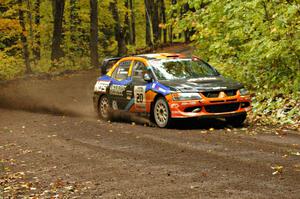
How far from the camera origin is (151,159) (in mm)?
8812

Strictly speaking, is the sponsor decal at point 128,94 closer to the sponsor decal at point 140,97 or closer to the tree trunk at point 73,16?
the sponsor decal at point 140,97

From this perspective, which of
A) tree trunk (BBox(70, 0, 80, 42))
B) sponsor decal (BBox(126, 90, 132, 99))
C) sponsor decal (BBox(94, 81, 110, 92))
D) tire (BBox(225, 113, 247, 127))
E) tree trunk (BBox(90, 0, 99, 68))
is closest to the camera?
tire (BBox(225, 113, 247, 127))

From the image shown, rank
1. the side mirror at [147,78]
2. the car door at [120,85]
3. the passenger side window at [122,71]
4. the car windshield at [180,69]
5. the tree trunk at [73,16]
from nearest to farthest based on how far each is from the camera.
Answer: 1. the side mirror at [147,78]
2. the car windshield at [180,69]
3. the car door at [120,85]
4. the passenger side window at [122,71]
5. the tree trunk at [73,16]

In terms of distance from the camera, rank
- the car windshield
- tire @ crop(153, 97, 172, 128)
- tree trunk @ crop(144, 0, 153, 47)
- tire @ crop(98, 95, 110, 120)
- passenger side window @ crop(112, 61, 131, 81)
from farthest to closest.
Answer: tree trunk @ crop(144, 0, 153, 47) < tire @ crop(98, 95, 110, 120) < passenger side window @ crop(112, 61, 131, 81) < the car windshield < tire @ crop(153, 97, 172, 128)

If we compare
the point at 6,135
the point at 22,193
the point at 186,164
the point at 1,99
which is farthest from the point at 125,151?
the point at 1,99

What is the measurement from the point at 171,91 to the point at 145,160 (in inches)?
147

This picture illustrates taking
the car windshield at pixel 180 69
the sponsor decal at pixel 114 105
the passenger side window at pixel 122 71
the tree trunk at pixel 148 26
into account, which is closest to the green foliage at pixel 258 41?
the car windshield at pixel 180 69

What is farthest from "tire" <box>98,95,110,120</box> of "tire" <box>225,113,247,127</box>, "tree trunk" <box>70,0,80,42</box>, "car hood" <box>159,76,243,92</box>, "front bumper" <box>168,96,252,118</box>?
"tree trunk" <box>70,0,80,42</box>

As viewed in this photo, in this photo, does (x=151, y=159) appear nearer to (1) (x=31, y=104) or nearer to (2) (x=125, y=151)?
(2) (x=125, y=151)

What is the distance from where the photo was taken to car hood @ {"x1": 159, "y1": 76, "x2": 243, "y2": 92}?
1223cm

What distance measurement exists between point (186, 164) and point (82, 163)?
1.69m

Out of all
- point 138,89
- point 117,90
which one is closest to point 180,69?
point 138,89

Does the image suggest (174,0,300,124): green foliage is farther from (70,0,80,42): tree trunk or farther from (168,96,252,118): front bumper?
(70,0,80,42): tree trunk

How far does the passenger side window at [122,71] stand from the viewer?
47.0 feet
